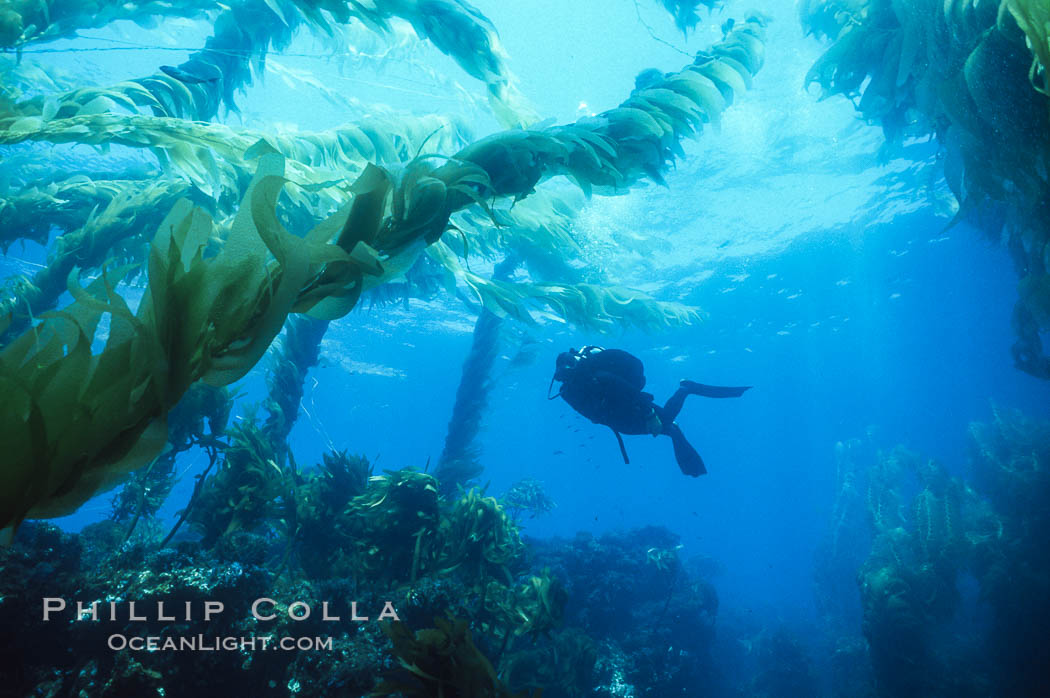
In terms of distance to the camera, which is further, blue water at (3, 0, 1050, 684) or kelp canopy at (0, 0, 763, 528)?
blue water at (3, 0, 1050, 684)

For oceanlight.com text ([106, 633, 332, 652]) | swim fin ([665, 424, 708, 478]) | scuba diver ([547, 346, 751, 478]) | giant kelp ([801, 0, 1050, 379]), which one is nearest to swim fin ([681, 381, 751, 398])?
scuba diver ([547, 346, 751, 478])

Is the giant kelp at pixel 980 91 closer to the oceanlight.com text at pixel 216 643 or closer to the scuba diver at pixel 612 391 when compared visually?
the scuba diver at pixel 612 391

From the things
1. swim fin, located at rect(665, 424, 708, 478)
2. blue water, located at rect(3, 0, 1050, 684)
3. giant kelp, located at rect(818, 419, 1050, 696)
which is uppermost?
blue water, located at rect(3, 0, 1050, 684)

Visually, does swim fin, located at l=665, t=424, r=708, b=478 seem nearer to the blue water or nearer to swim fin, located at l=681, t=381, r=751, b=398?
swim fin, located at l=681, t=381, r=751, b=398

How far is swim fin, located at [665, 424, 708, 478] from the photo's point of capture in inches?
278

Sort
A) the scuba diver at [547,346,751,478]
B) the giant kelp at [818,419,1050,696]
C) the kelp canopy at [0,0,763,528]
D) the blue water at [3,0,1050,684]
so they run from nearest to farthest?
the kelp canopy at [0,0,763,528], the scuba diver at [547,346,751,478], the giant kelp at [818,419,1050,696], the blue water at [3,0,1050,684]

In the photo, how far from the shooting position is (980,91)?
367cm

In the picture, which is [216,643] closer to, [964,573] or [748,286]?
[964,573]

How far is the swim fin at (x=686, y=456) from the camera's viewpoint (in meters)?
7.06

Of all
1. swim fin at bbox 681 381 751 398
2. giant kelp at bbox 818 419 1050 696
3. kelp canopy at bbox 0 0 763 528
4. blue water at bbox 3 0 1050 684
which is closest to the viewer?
kelp canopy at bbox 0 0 763 528

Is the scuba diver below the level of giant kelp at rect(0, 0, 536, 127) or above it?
below

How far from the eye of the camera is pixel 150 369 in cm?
127

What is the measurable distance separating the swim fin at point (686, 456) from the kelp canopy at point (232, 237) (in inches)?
199

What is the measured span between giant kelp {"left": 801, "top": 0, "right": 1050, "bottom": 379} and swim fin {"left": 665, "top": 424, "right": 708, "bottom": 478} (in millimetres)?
4427
